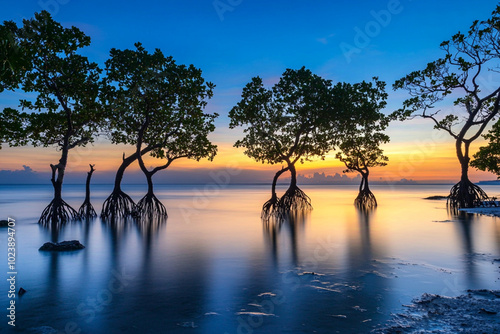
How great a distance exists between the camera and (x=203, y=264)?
506 inches

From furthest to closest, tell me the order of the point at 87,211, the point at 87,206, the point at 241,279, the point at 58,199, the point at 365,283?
1. the point at 87,206
2. the point at 87,211
3. the point at 58,199
4. the point at 241,279
5. the point at 365,283

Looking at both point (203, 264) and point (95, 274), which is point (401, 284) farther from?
point (95, 274)

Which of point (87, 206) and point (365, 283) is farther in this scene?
point (87, 206)

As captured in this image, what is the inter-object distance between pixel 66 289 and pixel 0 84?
13.9 meters

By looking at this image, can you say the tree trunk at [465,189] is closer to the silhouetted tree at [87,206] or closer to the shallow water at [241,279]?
the shallow water at [241,279]

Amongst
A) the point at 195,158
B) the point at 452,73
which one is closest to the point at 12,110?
the point at 195,158

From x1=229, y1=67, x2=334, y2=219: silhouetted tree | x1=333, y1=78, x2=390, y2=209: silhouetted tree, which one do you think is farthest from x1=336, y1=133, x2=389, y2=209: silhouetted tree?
x1=229, y1=67, x2=334, y2=219: silhouetted tree

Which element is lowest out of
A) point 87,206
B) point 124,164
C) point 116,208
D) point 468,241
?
point 468,241

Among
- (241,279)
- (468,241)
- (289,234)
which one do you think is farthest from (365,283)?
(289,234)

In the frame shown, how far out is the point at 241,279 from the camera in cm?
Answer: 1051

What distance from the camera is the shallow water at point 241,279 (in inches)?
280

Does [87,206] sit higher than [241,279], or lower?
higher

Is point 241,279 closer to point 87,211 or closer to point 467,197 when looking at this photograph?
point 87,211

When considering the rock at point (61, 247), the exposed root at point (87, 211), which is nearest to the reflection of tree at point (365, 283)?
the rock at point (61, 247)
